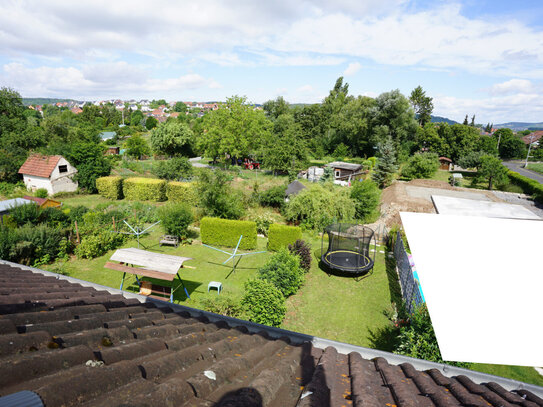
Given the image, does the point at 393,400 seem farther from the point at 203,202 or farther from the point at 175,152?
the point at 175,152

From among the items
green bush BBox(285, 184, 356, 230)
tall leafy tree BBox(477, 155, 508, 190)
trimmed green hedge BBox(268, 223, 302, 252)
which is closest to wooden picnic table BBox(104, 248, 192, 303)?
trimmed green hedge BBox(268, 223, 302, 252)

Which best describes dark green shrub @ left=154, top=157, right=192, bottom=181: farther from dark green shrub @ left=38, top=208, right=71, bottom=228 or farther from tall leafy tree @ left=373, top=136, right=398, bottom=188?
tall leafy tree @ left=373, top=136, right=398, bottom=188

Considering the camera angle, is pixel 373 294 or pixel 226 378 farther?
pixel 373 294

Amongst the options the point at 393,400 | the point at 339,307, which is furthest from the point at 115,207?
the point at 393,400

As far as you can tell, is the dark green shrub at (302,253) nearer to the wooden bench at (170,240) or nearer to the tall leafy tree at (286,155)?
the wooden bench at (170,240)

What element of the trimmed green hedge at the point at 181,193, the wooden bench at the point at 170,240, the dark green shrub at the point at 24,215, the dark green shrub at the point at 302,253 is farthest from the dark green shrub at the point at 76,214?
the dark green shrub at the point at 302,253
